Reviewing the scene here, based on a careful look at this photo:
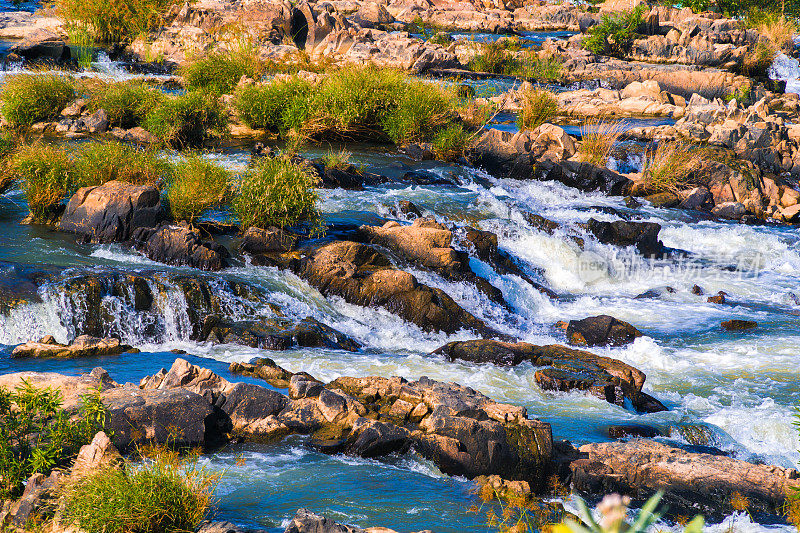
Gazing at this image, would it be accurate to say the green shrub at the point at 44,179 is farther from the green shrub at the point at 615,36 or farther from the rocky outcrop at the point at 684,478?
the green shrub at the point at 615,36

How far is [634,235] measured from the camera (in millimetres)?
15070

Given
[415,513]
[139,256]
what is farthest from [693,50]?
[415,513]

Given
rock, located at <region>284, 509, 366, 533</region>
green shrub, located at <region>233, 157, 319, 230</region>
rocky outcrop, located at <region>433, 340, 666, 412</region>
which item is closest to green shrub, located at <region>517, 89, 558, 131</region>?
green shrub, located at <region>233, 157, 319, 230</region>

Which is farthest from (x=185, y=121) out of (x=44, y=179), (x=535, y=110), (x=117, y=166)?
(x=535, y=110)

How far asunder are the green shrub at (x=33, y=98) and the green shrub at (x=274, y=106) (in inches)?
187

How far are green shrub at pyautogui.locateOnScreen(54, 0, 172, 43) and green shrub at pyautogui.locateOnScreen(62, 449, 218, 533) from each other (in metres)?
29.3

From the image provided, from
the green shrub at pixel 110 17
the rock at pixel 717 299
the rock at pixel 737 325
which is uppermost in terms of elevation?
the green shrub at pixel 110 17

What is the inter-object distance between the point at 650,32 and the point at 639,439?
38130 millimetres

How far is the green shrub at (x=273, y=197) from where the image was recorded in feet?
42.2

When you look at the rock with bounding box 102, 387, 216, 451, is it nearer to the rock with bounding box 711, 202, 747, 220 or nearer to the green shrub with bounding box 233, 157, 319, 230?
the green shrub with bounding box 233, 157, 319, 230

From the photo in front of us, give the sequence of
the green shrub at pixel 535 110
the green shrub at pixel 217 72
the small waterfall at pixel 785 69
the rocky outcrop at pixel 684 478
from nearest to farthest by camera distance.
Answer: the rocky outcrop at pixel 684 478 → the green shrub at pixel 535 110 → the green shrub at pixel 217 72 → the small waterfall at pixel 785 69

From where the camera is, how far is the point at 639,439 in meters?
7.52

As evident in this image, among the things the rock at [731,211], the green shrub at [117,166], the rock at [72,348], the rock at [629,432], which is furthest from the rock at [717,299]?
the green shrub at [117,166]

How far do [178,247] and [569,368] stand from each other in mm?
6588
